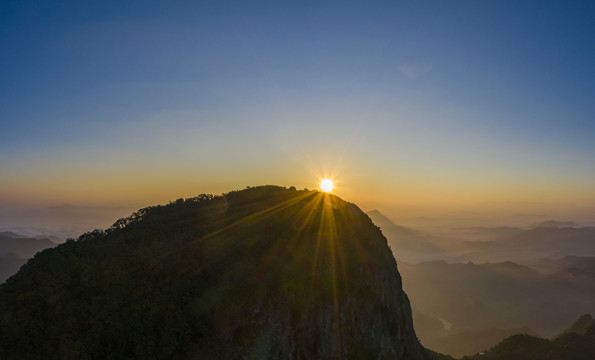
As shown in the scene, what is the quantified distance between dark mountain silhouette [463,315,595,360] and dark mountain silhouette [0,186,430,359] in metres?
76.1

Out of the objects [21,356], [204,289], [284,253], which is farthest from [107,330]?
[284,253]

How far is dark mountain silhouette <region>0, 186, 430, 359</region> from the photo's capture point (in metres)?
17.0

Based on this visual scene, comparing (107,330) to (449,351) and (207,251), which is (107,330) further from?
(449,351)

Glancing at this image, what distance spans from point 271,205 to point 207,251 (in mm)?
11325

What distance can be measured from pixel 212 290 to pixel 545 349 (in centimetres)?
11362

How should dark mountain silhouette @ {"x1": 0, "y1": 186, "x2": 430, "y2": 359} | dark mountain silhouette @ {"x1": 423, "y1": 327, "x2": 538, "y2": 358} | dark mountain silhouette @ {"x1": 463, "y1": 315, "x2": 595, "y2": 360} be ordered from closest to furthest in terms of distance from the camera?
dark mountain silhouette @ {"x1": 0, "y1": 186, "x2": 430, "y2": 359} < dark mountain silhouette @ {"x1": 463, "y1": 315, "x2": 595, "y2": 360} < dark mountain silhouette @ {"x1": 423, "y1": 327, "x2": 538, "y2": 358}

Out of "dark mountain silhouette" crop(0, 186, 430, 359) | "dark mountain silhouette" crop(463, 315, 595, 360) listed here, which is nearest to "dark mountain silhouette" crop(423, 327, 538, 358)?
"dark mountain silhouette" crop(463, 315, 595, 360)

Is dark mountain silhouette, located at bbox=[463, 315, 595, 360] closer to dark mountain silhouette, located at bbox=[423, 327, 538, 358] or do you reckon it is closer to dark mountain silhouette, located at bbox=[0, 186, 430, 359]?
dark mountain silhouette, located at bbox=[423, 327, 538, 358]

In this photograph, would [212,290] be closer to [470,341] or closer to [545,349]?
[545,349]

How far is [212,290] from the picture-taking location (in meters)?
21.0

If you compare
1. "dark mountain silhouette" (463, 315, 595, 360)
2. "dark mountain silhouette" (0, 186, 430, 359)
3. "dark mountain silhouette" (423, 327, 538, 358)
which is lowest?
"dark mountain silhouette" (423, 327, 538, 358)

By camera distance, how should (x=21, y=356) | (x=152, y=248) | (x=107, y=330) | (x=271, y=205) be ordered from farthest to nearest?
(x=271, y=205)
(x=152, y=248)
(x=107, y=330)
(x=21, y=356)

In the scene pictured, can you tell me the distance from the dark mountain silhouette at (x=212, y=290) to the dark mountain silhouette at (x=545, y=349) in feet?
250

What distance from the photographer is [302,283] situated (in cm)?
2547
